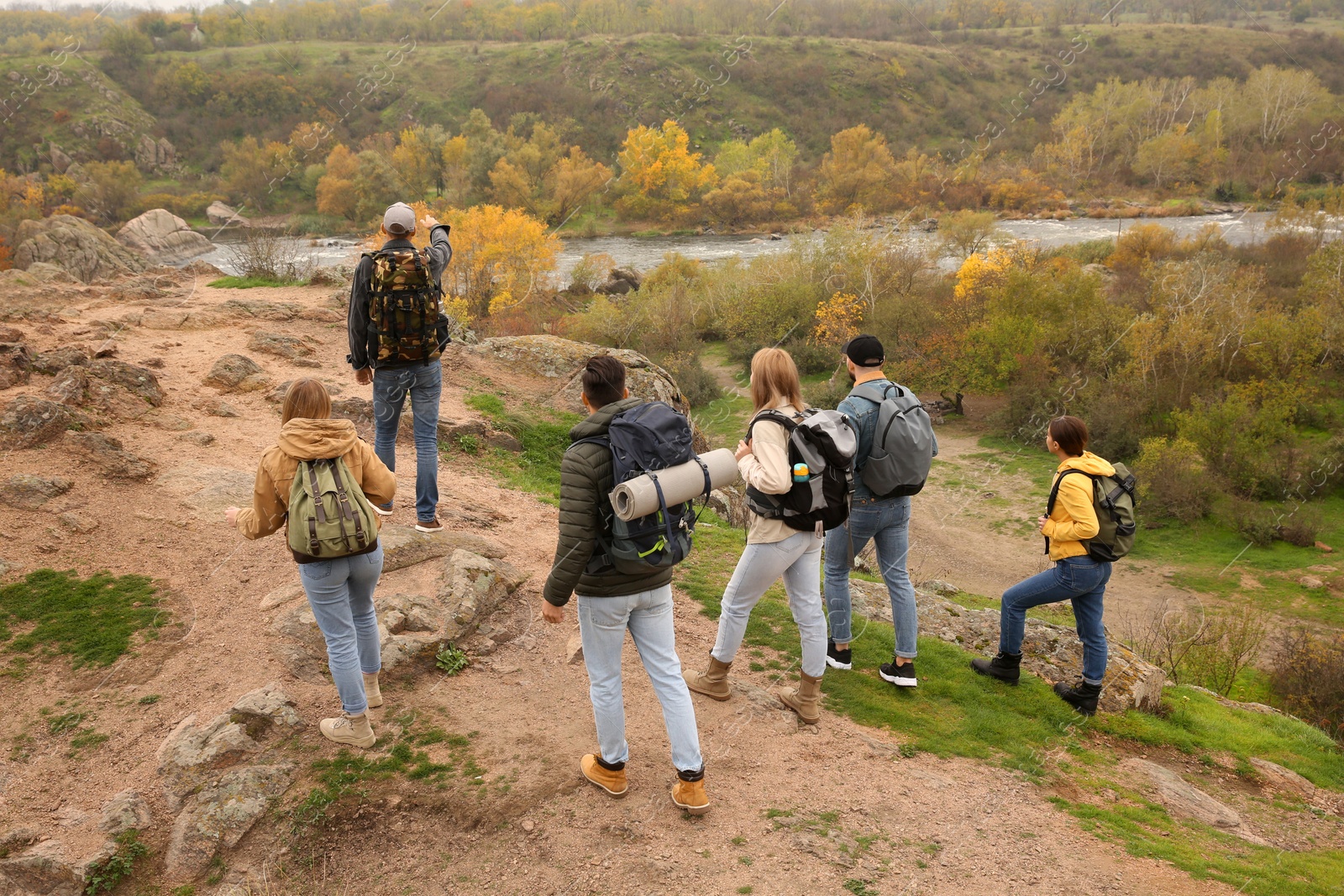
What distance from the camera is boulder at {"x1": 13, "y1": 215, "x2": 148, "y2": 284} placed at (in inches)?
995

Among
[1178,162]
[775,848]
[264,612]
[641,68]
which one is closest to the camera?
[775,848]

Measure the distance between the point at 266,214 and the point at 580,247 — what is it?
1054 inches

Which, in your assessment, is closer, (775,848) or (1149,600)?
(775,848)

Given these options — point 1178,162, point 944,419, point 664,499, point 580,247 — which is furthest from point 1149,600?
point 1178,162

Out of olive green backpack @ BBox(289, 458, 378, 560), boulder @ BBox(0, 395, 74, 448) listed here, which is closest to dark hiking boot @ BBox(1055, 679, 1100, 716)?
olive green backpack @ BBox(289, 458, 378, 560)

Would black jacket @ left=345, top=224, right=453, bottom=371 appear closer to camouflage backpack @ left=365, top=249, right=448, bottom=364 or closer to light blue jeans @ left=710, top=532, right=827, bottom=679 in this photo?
camouflage backpack @ left=365, top=249, right=448, bottom=364

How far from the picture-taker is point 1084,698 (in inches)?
230

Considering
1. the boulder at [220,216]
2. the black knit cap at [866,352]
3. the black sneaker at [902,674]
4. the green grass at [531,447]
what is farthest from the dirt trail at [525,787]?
the boulder at [220,216]

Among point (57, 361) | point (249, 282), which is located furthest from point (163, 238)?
point (57, 361)

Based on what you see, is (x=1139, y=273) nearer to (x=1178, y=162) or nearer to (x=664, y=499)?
(x=1178, y=162)

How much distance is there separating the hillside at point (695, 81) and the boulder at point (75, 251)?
197 ft

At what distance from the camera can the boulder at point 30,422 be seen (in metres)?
7.51

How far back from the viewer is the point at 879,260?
127ft

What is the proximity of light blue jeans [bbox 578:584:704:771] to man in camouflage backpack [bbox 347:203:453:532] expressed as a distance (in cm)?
257
